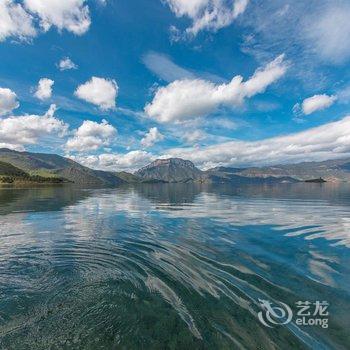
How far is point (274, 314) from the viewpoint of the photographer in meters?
13.5

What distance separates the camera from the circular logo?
1276cm

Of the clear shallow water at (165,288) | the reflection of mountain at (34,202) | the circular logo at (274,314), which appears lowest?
the circular logo at (274,314)

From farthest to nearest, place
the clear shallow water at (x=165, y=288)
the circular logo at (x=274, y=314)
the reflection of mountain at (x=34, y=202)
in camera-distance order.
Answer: the reflection of mountain at (x=34, y=202) < the circular logo at (x=274, y=314) < the clear shallow water at (x=165, y=288)

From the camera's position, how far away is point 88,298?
1458 cm

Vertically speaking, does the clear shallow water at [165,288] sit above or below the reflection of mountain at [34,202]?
below

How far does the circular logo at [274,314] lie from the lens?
1276 cm

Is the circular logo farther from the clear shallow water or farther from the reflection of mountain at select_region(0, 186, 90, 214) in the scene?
the reflection of mountain at select_region(0, 186, 90, 214)

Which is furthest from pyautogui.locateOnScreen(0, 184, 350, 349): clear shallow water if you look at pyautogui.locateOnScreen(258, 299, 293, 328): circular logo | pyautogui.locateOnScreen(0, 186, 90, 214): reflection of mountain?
pyautogui.locateOnScreen(0, 186, 90, 214): reflection of mountain

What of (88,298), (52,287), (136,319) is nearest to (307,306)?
(136,319)

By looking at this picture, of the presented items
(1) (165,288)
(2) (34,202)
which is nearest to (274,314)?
(1) (165,288)

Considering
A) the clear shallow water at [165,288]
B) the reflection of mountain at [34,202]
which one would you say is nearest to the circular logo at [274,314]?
the clear shallow water at [165,288]

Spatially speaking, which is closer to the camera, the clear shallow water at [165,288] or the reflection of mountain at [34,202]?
the clear shallow water at [165,288]

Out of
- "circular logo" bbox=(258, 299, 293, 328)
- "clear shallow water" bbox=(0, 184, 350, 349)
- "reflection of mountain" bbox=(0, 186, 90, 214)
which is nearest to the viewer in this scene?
"clear shallow water" bbox=(0, 184, 350, 349)

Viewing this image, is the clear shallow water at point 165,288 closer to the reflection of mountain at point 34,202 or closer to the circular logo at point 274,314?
the circular logo at point 274,314
